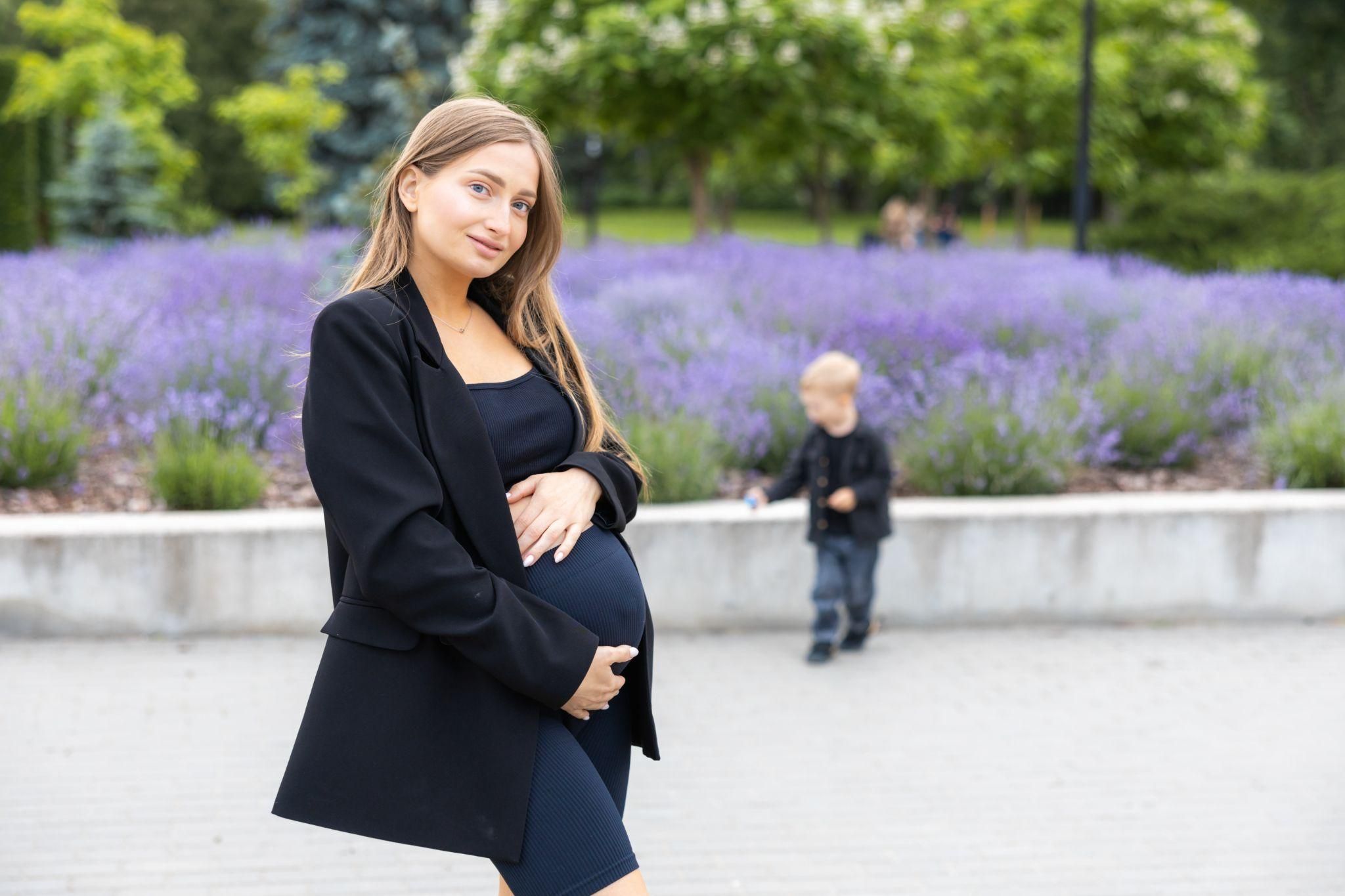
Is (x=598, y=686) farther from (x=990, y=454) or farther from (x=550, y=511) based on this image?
(x=990, y=454)

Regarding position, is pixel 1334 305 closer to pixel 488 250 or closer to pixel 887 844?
pixel 887 844

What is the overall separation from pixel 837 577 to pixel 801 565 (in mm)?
431

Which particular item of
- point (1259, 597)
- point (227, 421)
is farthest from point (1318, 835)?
point (227, 421)

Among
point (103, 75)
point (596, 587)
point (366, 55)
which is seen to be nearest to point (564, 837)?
point (596, 587)

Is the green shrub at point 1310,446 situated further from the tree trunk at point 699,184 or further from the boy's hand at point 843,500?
the tree trunk at point 699,184

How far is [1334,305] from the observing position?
8812 millimetres

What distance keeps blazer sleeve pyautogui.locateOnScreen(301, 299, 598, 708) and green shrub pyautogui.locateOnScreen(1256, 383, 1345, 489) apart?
545 centimetres

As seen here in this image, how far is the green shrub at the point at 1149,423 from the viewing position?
6.96 m

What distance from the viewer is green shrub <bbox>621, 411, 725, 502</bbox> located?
19.6 ft

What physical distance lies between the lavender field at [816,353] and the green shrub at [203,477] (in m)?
0.25

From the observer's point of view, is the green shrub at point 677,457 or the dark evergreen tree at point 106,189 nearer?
the green shrub at point 677,457

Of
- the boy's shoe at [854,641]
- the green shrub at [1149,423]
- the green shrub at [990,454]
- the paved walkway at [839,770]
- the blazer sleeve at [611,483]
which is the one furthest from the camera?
the green shrub at [1149,423]

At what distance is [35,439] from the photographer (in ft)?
19.9

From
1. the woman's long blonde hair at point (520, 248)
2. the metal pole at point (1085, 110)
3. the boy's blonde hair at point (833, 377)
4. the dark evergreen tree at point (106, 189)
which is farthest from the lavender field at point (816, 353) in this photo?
the dark evergreen tree at point (106, 189)
